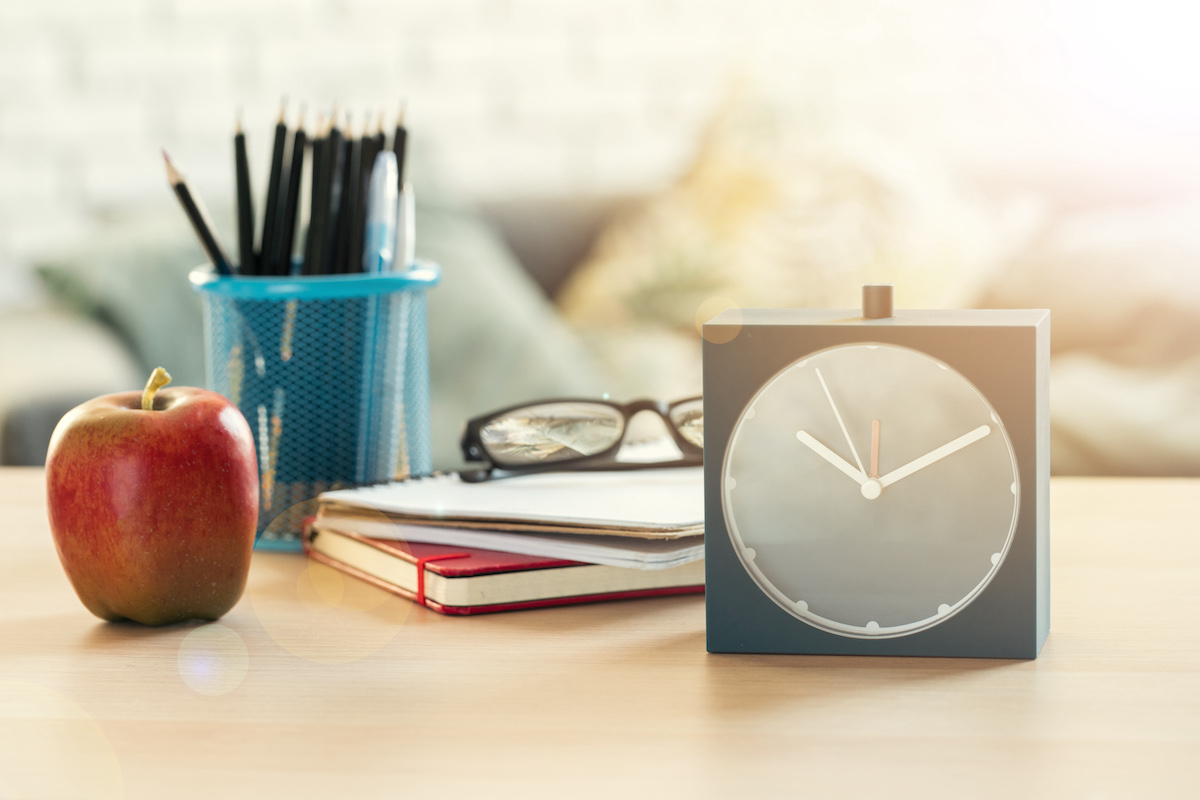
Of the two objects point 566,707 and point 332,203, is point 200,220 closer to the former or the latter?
point 332,203

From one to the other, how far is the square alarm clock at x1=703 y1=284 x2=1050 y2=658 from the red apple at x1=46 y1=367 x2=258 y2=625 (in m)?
0.27

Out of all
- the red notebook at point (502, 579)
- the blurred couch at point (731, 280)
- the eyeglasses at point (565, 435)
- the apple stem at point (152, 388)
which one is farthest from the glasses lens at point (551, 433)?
the blurred couch at point (731, 280)

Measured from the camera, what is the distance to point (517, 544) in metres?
0.65

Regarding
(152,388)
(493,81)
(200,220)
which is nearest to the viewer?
(152,388)

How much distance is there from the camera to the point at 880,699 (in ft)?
1.64

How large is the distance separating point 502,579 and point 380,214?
29 centimetres

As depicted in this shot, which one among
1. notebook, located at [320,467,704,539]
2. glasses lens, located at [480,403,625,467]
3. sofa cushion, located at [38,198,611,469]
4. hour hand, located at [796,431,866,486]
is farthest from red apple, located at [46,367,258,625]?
sofa cushion, located at [38,198,611,469]

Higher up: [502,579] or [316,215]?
[316,215]

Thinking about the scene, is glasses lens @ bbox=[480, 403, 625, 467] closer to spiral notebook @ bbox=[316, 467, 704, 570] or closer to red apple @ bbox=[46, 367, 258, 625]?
spiral notebook @ bbox=[316, 467, 704, 570]

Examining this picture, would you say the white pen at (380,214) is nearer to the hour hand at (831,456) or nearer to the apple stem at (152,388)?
the apple stem at (152,388)

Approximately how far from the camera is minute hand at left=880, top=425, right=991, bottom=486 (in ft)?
1.77

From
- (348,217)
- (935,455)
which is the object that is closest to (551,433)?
(348,217)

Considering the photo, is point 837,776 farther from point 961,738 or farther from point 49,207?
point 49,207

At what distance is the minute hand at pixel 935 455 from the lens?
54cm
